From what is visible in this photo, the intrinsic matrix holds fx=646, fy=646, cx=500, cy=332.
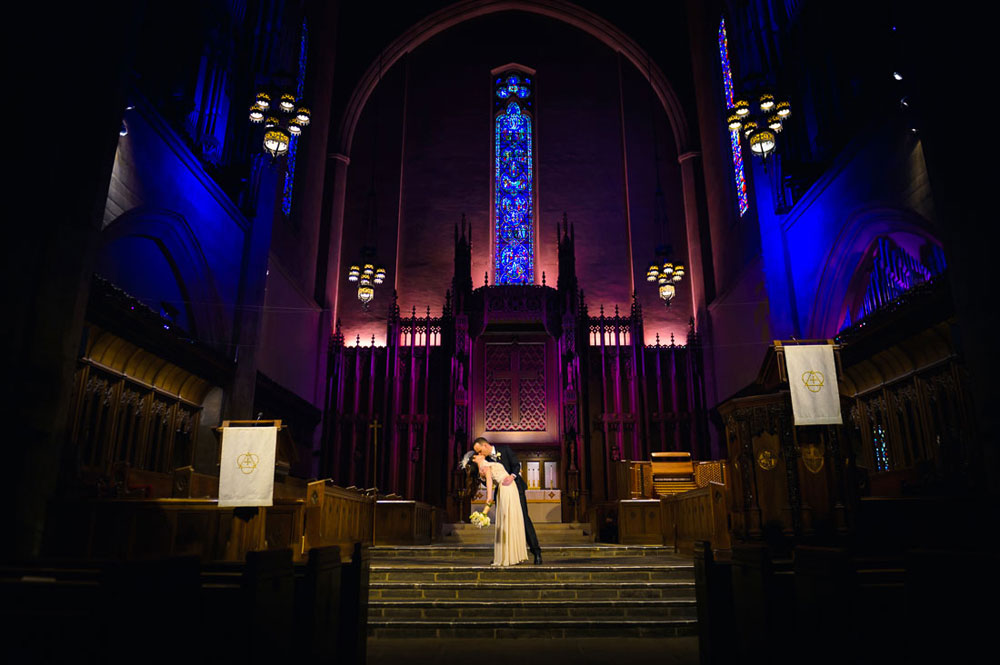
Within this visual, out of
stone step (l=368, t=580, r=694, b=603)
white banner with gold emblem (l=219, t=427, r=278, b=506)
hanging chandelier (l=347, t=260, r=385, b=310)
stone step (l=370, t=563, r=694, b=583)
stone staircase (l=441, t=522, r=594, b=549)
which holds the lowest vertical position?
stone step (l=368, t=580, r=694, b=603)

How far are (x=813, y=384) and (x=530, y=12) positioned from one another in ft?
58.1

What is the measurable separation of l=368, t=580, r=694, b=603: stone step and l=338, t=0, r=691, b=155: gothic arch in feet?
49.5

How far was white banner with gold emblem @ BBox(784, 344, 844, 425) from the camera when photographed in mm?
6789

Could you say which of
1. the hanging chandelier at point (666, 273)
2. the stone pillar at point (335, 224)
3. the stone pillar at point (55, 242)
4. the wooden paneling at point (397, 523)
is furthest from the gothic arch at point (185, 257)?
the hanging chandelier at point (666, 273)

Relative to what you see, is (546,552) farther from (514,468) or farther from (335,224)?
(335,224)

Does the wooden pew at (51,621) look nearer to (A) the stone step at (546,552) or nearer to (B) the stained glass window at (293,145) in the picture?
(A) the stone step at (546,552)

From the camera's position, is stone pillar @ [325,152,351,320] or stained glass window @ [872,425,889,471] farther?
stone pillar @ [325,152,351,320]

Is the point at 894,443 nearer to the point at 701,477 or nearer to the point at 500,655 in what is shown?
the point at 701,477

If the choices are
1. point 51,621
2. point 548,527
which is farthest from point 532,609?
point 548,527

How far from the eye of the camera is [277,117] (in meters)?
Answer: 9.95

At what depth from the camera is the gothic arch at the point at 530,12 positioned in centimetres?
1914

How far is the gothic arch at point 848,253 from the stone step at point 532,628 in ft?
20.8

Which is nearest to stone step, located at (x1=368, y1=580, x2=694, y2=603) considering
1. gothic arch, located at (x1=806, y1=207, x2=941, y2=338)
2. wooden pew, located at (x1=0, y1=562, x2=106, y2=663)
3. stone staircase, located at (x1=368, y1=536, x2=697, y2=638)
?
stone staircase, located at (x1=368, y1=536, x2=697, y2=638)

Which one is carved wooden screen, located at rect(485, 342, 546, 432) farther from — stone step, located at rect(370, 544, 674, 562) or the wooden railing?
stone step, located at rect(370, 544, 674, 562)
